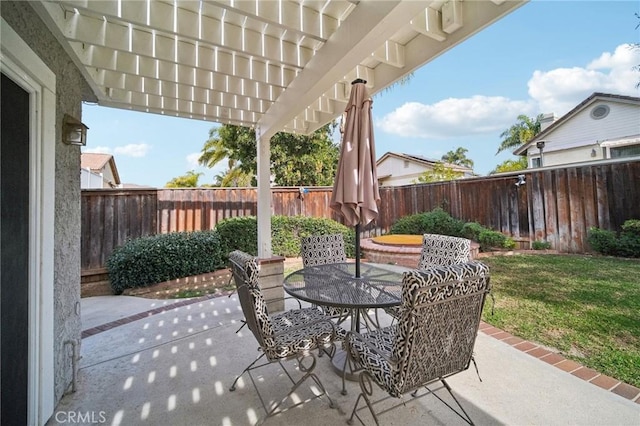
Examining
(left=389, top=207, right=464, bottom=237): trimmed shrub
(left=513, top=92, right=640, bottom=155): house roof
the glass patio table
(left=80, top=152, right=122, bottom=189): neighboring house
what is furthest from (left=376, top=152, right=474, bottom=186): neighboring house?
the glass patio table

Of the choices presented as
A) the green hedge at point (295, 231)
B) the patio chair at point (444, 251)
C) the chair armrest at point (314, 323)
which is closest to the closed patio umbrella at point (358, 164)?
the chair armrest at point (314, 323)

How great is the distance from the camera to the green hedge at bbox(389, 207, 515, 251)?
8.49m

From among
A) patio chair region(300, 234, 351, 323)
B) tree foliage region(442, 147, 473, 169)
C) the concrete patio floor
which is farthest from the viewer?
tree foliage region(442, 147, 473, 169)

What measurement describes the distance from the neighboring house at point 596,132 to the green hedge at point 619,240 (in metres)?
6.66

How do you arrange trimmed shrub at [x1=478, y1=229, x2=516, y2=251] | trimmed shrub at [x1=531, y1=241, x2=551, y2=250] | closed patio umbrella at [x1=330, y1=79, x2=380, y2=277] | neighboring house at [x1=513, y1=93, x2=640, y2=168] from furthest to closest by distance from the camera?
neighboring house at [x1=513, y1=93, x2=640, y2=168]
trimmed shrub at [x1=478, y1=229, x2=516, y2=251]
trimmed shrub at [x1=531, y1=241, x2=551, y2=250]
closed patio umbrella at [x1=330, y1=79, x2=380, y2=277]

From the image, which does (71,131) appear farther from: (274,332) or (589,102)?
(589,102)

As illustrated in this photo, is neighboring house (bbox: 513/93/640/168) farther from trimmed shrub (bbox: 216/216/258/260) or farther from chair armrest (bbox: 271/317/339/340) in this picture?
chair armrest (bbox: 271/317/339/340)

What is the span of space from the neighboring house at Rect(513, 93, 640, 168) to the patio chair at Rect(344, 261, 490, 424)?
1349 cm

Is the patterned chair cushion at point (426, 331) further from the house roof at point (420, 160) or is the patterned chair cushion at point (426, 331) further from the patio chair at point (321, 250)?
the house roof at point (420, 160)

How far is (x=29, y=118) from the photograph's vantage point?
212 centimetres

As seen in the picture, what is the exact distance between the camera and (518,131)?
86.7 ft

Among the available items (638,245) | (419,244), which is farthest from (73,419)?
(638,245)

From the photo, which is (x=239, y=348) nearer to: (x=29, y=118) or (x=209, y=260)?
(x=29, y=118)

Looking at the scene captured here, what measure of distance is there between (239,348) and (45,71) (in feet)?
10.4
